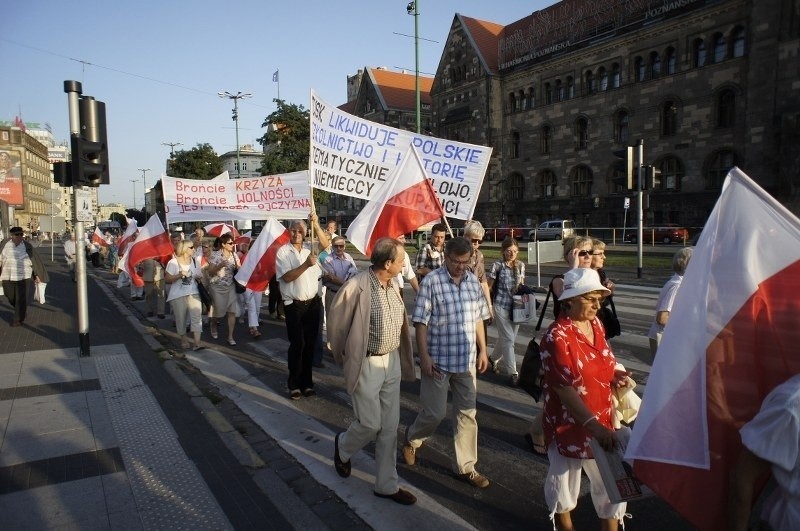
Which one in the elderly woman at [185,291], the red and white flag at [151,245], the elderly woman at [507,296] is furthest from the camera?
the red and white flag at [151,245]

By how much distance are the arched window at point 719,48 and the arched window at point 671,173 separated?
19.8 ft

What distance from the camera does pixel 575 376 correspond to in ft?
9.50

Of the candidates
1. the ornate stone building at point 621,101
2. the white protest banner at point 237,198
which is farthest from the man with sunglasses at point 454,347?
the ornate stone building at point 621,101

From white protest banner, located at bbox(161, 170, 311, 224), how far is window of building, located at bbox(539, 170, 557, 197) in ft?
113

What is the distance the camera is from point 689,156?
33656 mm

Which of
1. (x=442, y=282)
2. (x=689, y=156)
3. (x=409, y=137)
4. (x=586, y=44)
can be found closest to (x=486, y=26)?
(x=586, y=44)

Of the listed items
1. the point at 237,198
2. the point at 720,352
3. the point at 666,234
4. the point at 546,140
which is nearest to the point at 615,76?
the point at 546,140

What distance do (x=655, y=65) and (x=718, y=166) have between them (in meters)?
7.83

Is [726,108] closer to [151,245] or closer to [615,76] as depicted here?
[615,76]

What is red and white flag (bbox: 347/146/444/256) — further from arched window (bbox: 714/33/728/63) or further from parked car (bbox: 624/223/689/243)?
arched window (bbox: 714/33/728/63)

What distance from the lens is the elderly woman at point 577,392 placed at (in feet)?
9.53

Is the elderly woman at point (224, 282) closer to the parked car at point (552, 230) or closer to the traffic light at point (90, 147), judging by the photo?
the traffic light at point (90, 147)

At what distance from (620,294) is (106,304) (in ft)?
41.9

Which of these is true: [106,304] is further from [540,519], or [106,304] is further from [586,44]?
[586,44]
